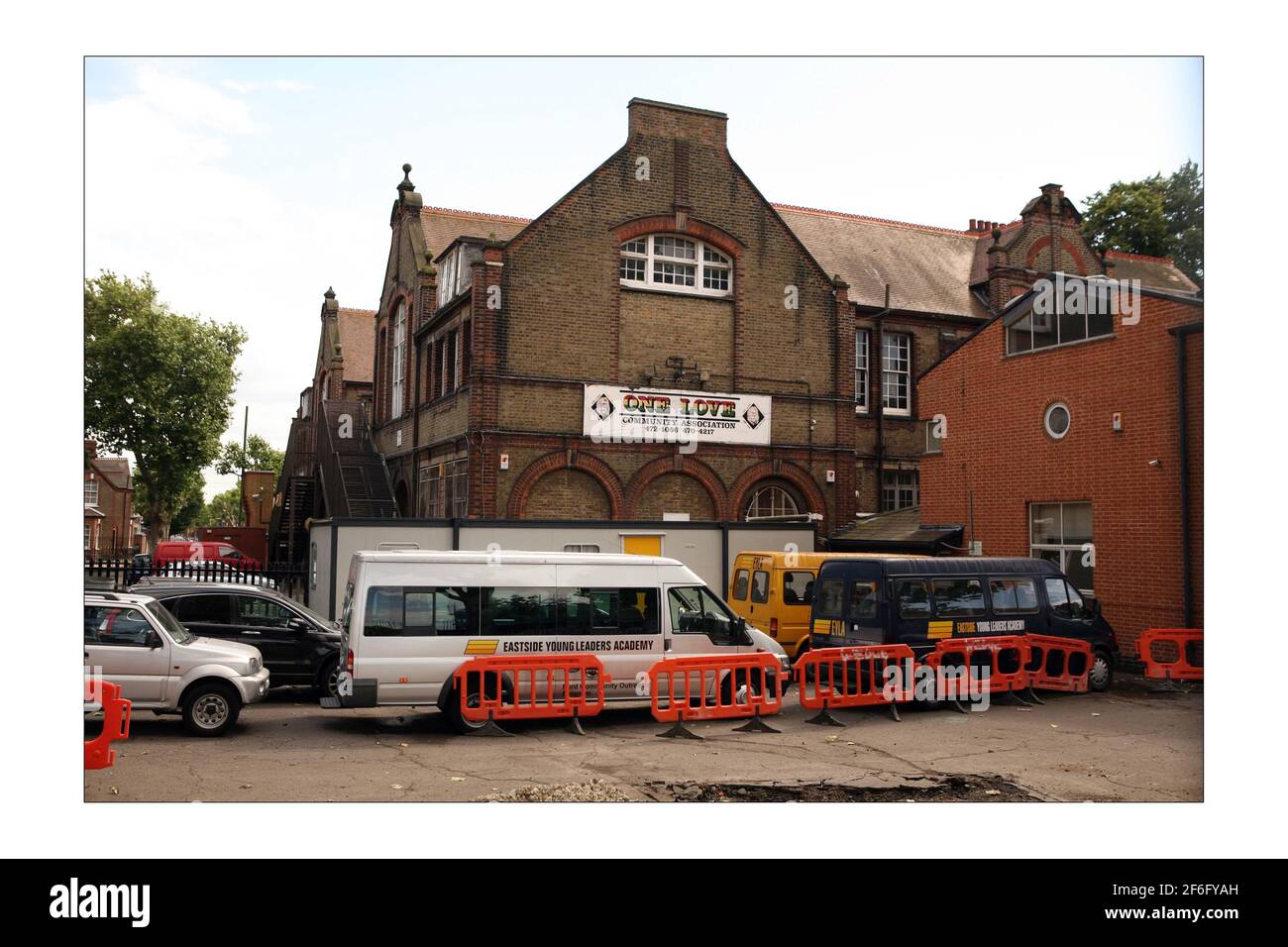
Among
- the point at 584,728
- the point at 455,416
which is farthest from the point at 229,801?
the point at 455,416

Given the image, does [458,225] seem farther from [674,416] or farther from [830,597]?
[830,597]

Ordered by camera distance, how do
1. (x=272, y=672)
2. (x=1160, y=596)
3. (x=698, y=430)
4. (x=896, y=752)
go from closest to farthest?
(x=896, y=752)
(x=272, y=672)
(x=1160, y=596)
(x=698, y=430)

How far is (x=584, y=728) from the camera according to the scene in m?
12.9

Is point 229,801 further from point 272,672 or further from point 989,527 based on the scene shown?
point 989,527

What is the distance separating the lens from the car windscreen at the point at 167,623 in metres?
12.2

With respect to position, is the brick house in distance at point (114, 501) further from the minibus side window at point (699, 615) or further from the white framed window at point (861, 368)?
the white framed window at point (861, 368)

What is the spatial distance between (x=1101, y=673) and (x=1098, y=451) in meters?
4.31

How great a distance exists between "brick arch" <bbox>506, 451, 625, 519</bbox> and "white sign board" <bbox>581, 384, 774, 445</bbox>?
0.62 metres

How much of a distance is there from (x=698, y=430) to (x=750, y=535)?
Result: 3.63 m

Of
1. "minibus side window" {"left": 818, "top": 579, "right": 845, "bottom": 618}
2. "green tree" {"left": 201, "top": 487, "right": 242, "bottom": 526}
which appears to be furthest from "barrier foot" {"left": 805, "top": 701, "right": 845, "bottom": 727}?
"green tree" {"left": 201, "top": 487, "right": 242, "bottom": 526}

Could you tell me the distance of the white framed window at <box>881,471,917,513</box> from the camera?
1156 inches

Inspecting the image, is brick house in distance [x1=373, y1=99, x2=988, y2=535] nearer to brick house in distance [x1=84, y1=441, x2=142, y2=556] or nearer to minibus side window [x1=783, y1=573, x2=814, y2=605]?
minibus side window [x1=783, y1=573, x2=814, y2=605]

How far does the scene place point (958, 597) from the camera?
15.1 meters

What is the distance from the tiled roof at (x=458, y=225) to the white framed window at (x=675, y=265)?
8.79 meters
